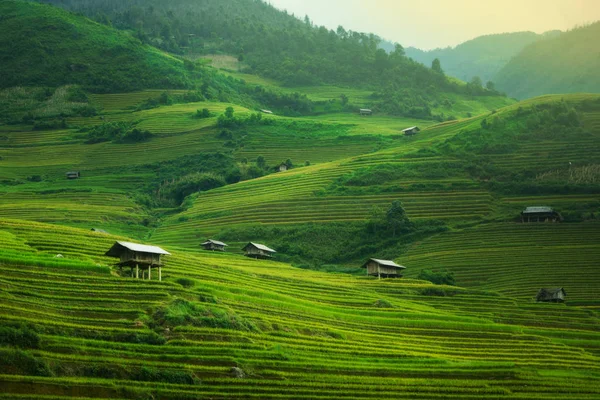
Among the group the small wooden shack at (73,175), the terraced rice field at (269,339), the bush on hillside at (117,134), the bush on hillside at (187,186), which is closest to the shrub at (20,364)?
the terraced rice field at (269,339)

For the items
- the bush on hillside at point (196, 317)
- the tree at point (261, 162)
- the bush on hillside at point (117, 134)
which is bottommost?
the bush on hillside at point (196, 317)

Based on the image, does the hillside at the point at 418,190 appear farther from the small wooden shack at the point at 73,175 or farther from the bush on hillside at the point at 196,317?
the bush on hillside at the point at 196,317

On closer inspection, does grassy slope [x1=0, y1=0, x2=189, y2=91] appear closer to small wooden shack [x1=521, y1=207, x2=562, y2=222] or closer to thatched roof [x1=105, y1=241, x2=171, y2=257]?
small wooden shack [x1=521, y1=207, x2=562, y2=222]

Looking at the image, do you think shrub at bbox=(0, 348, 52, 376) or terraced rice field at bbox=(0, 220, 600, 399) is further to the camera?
terraced rice field at bbox=(0, 220, 600, 399)

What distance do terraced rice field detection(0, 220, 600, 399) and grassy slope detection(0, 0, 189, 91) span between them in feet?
333

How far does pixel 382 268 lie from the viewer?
76.3 meters

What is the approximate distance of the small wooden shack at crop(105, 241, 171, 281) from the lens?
1954 inches

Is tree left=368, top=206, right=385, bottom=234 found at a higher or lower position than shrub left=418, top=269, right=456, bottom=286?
higher

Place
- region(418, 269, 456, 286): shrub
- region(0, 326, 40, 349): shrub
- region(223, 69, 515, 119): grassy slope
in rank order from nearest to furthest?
region(0, 326, 40, 349): shrub, region(418, 269, 456, 286): shrub, region(223, 69, 515, 119): grassy slope

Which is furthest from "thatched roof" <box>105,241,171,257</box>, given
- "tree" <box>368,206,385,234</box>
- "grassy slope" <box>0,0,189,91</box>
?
"grassy slope" <box>0,0,189,91</box>

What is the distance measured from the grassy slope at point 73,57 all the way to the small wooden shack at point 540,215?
286ft

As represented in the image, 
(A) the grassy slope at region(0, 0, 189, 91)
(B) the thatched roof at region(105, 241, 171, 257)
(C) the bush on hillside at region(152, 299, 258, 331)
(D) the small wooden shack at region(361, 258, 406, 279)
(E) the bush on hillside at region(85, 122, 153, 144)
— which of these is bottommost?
(D) the small wooden shack at region(361, 258, 406, 279)

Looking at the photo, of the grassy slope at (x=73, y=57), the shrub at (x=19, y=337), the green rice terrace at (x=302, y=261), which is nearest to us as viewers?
the shrub at (x=19, y=337)

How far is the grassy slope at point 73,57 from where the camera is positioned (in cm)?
15875
